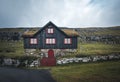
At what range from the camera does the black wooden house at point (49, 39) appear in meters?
56.6

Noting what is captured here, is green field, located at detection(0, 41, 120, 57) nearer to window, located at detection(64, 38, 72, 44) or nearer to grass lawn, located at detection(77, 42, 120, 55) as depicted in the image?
grass lawn, located at detection(77, 42, 120, 55)

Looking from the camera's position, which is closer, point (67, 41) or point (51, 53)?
point (51, 53)

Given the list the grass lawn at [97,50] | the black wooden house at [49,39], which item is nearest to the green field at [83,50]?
the grass lawn at [97,50]

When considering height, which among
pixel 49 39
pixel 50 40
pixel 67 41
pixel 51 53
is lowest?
pixel 51 53

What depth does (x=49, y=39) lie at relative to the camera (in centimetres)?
5675

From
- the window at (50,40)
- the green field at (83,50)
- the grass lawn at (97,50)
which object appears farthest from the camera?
the grass lawn at (97,50)

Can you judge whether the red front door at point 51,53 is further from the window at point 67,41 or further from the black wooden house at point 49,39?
the window at point 67,41

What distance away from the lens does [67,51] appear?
57.0 metres

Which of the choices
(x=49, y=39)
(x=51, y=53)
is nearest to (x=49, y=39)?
(x=49, y=39)

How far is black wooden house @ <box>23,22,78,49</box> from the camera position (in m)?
56.6

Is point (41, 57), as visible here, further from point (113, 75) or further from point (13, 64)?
point (113, 75)

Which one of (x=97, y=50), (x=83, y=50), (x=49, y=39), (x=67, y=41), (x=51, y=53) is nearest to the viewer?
(x=51, y=53)

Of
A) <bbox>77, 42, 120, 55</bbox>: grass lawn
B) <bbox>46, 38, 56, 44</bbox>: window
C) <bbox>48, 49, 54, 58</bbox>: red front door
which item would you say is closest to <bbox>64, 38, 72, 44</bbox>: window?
<bbox>46, 38, 56, 44</bbox>: window

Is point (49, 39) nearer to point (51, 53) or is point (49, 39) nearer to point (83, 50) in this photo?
point (51, 53)
